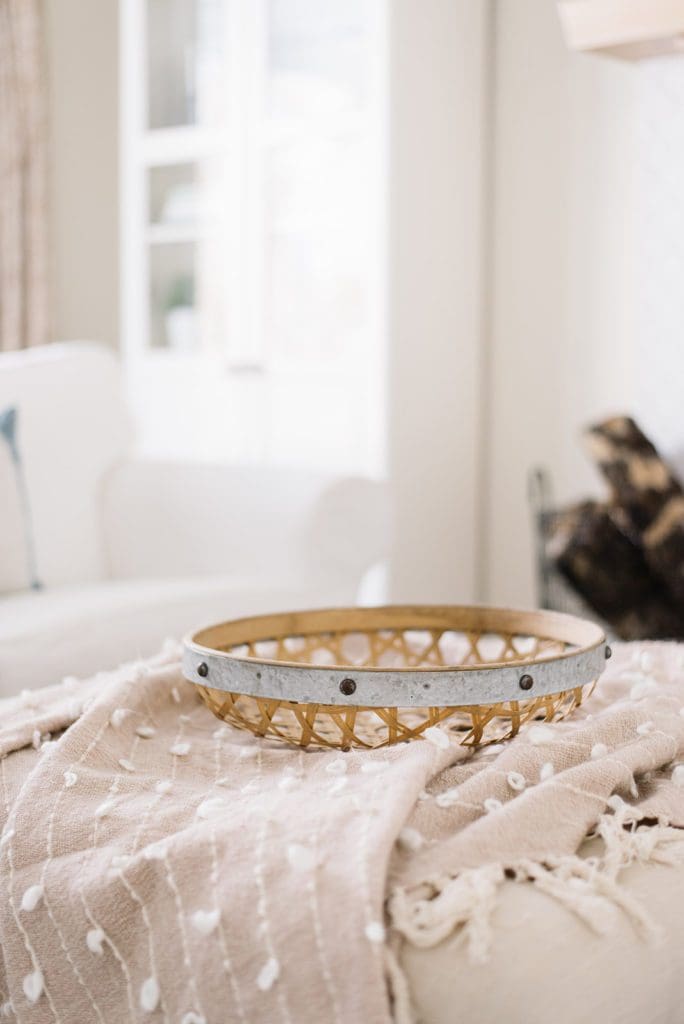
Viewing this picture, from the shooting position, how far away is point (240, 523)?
224 cm

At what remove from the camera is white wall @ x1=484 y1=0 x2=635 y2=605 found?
10.7ft

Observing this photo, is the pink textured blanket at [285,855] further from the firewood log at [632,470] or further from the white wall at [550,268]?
the white wall at [550,268]

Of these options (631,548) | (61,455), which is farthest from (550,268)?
(61,455)

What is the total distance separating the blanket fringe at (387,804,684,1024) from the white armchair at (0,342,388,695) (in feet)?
3.73

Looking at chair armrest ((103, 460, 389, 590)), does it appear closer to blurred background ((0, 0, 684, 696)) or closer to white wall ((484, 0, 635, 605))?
blurred background ((0, 0, 684, 696))

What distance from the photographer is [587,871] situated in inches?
33.8

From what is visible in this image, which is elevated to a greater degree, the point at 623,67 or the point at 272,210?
the point at 623,67

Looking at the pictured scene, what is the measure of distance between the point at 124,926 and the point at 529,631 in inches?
23.0

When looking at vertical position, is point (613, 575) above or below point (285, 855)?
A: below

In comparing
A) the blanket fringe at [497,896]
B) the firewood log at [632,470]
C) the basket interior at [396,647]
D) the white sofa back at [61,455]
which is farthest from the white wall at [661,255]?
the blanket fringe at [497,896]

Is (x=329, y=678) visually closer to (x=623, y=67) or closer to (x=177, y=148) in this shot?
(x=623, y=67)

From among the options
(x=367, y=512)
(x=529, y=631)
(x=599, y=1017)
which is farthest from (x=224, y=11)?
(x=599, y=1017)

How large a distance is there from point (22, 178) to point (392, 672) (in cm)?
351

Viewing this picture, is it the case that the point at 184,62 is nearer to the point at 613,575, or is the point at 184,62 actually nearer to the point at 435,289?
the point at 435,289
